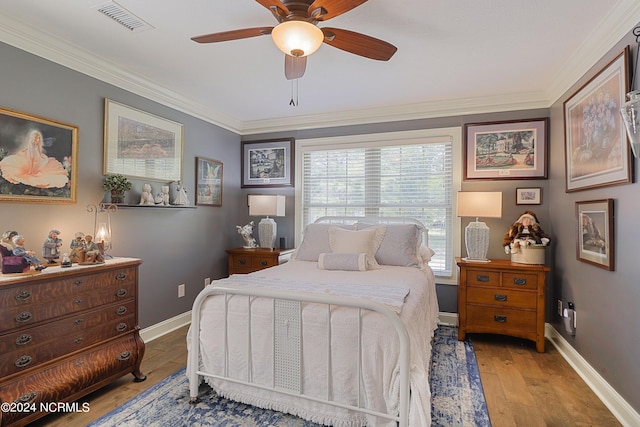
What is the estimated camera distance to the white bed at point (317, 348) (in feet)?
5.26

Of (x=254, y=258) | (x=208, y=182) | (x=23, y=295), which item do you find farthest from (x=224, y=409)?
(x=208, y=182)

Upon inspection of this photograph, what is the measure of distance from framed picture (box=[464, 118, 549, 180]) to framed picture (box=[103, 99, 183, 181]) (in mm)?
Answer: 3031

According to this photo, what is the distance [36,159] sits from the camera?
226 cm

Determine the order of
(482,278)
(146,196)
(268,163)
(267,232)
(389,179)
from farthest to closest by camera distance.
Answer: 1. (268,163)
2. (267,232)
3. (389,179)
4. (482,278)
5. (146,196)

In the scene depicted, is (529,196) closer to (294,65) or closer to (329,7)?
(294,65)

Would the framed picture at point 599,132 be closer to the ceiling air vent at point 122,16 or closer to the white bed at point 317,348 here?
the white bed at point 317,348

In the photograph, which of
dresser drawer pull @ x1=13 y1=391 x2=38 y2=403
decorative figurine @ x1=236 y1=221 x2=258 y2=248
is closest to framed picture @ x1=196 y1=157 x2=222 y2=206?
decorative figurine @ x1=236 y1=221 x2=258 y2=248

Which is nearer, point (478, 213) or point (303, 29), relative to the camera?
point (303, 29)

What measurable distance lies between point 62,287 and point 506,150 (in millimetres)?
3884

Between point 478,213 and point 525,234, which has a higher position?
point 478,213

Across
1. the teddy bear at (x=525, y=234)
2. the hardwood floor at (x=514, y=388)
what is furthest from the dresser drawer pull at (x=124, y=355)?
the teddy bear at (x=525, y=234)

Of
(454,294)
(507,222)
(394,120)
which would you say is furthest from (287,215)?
(507,222)

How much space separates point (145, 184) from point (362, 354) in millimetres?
2474

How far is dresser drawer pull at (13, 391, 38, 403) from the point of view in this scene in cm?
172
